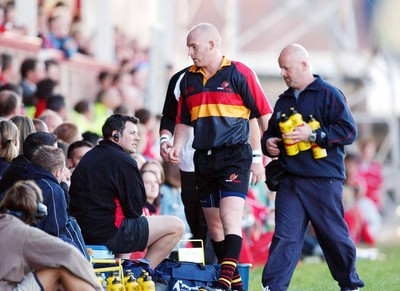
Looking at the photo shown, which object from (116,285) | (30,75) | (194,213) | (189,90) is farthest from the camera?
(30,75)

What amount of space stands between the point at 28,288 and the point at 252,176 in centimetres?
251

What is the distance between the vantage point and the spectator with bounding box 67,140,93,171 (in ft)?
36.7

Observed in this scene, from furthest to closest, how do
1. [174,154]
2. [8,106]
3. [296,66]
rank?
[8,106]
[174,154]
[296,66]

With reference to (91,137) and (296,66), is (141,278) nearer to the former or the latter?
(296,66)

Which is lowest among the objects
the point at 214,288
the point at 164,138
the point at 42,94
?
the point at 214,288

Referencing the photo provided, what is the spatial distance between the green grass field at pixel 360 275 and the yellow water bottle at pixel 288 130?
1809 millimetres

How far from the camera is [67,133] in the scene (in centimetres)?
1188

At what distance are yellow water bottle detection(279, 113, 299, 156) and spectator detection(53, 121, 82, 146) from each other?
9.88 feet

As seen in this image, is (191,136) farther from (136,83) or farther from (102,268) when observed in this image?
(136,83)

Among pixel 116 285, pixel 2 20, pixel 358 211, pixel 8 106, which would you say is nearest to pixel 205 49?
pixel 116 285

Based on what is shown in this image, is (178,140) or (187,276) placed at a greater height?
(178,140)

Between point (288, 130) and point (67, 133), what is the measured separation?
10.4 feet

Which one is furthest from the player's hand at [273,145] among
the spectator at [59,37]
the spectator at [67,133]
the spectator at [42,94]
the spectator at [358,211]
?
the spectator at [59,37]

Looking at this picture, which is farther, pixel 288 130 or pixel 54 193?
pixel 288 130
